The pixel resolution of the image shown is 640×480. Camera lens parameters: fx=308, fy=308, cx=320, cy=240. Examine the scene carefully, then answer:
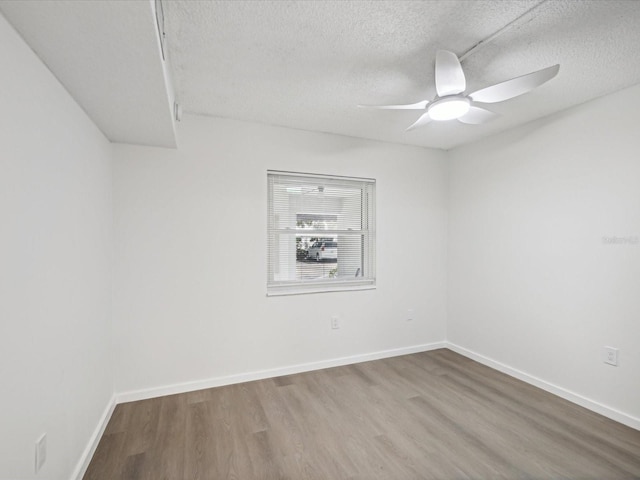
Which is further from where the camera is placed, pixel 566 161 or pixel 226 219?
pixel 226 219

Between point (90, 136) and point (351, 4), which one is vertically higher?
point (351, 4)

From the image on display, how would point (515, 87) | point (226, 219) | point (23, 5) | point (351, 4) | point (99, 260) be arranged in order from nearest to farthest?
point (23, 5), point (351, 4), point (515, 87), point (99, 260), point (226, 219)

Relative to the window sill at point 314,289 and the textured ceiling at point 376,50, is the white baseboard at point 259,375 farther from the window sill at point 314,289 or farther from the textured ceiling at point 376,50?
the textured ceiling at point 376,50

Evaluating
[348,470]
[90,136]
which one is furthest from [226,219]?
[348,470]

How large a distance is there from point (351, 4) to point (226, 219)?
1937 mm

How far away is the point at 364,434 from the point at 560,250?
2238 mm

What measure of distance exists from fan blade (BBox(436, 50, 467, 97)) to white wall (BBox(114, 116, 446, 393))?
1611mm

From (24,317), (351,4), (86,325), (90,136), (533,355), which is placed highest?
(351,4)

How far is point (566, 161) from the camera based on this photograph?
8.58 ft

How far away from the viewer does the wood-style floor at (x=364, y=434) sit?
180 cm

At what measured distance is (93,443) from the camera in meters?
1.94

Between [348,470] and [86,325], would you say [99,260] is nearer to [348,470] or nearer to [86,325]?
[86,325]

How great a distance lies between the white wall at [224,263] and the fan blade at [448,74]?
1611 millimetres

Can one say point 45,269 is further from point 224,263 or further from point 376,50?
point 376,50
